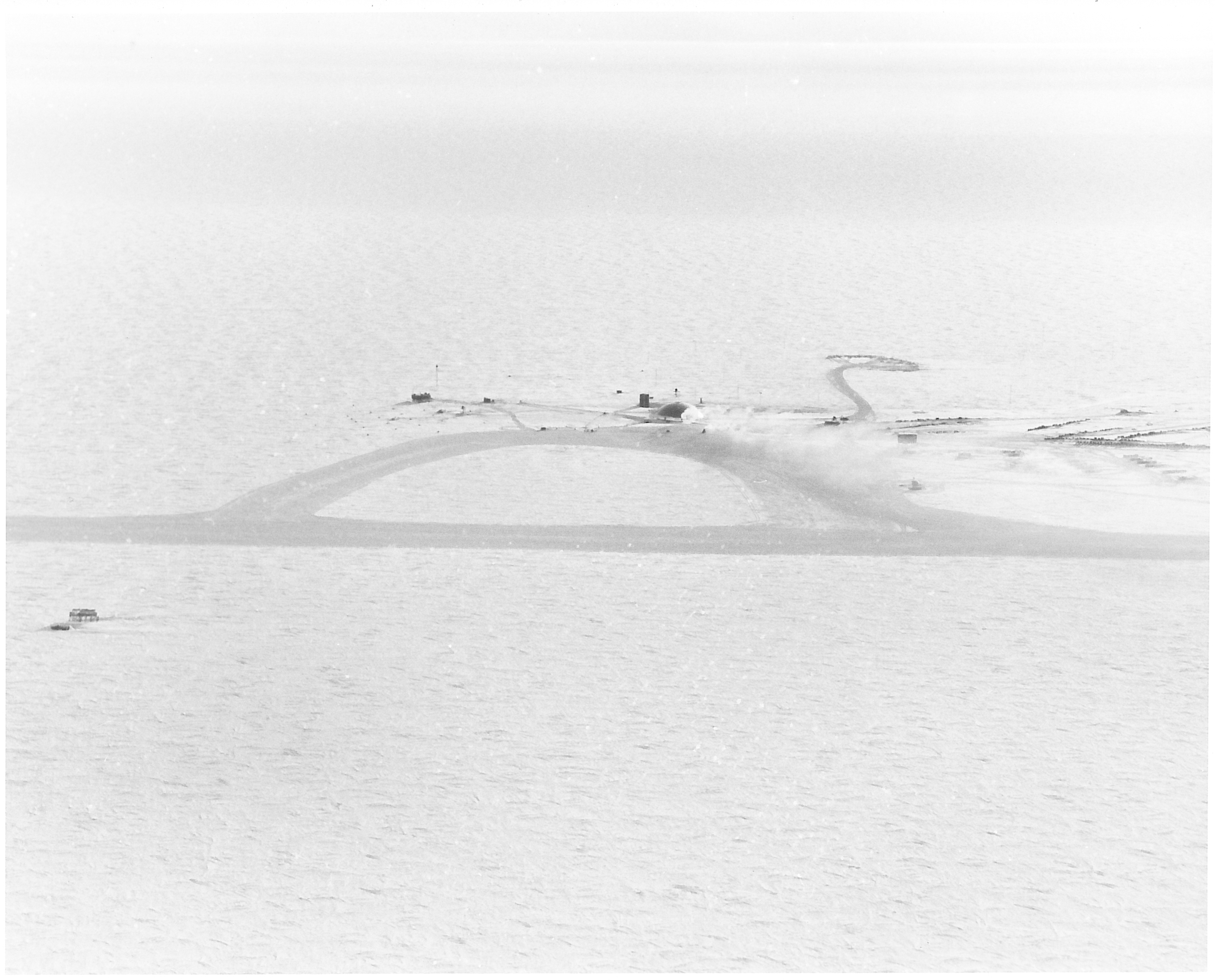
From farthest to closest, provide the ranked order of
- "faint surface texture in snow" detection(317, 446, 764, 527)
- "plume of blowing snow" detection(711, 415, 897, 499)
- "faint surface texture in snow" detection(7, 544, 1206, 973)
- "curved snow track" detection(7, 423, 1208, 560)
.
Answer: "plume of blowing snow" detection(711, 415, 897, 499)
"faint surface texture in snow" detection(317, 446, 764, 527)
"curved snow track" detection(7, 423, 1208, 560)
"faint surface texture in snow" detection(7, 544, 1206, 973)

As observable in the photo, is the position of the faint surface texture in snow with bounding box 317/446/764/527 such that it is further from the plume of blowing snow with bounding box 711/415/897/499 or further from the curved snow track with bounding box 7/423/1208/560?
the plume of blowing snow with bounding box 711/415/897/499

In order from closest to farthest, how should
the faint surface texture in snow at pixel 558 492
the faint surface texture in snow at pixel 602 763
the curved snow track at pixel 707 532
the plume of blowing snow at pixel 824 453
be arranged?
the faint surface texture in snow at pixel 602 763 → the curved snow track at pixel 707 532 → the faint surface texture in snow at pixel 558 492 → the plume of blowing snow at pixel 824 453

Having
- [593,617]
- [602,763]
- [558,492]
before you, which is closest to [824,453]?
[558,492]

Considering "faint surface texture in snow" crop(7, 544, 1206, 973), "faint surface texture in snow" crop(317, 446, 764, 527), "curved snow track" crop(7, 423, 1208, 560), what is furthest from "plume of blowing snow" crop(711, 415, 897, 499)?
"faint surface texture in snow" crop(7, 544, 1206, 973)

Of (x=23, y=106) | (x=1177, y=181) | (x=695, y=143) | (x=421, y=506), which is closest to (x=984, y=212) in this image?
(x=1177, y=181)

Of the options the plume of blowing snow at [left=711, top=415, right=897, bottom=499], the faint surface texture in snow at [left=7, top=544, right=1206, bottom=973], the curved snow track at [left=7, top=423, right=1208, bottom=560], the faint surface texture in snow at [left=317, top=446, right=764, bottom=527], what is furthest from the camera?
the plume of blowing snow at [left=711, top=415, right=897, bottom=499]

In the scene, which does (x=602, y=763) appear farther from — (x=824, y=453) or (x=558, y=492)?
(x=824, y=453)

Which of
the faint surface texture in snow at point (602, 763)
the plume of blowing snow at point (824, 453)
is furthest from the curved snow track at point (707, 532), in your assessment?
the faint surface texture in snow at point (602, 763)

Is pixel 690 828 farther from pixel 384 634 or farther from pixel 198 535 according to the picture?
pixel 198 535

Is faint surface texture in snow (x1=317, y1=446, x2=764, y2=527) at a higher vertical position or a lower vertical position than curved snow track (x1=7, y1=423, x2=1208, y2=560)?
higher

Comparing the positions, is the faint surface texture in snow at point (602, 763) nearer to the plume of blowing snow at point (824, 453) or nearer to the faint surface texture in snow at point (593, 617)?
the faint surface texture in snow at point (593, 617)
